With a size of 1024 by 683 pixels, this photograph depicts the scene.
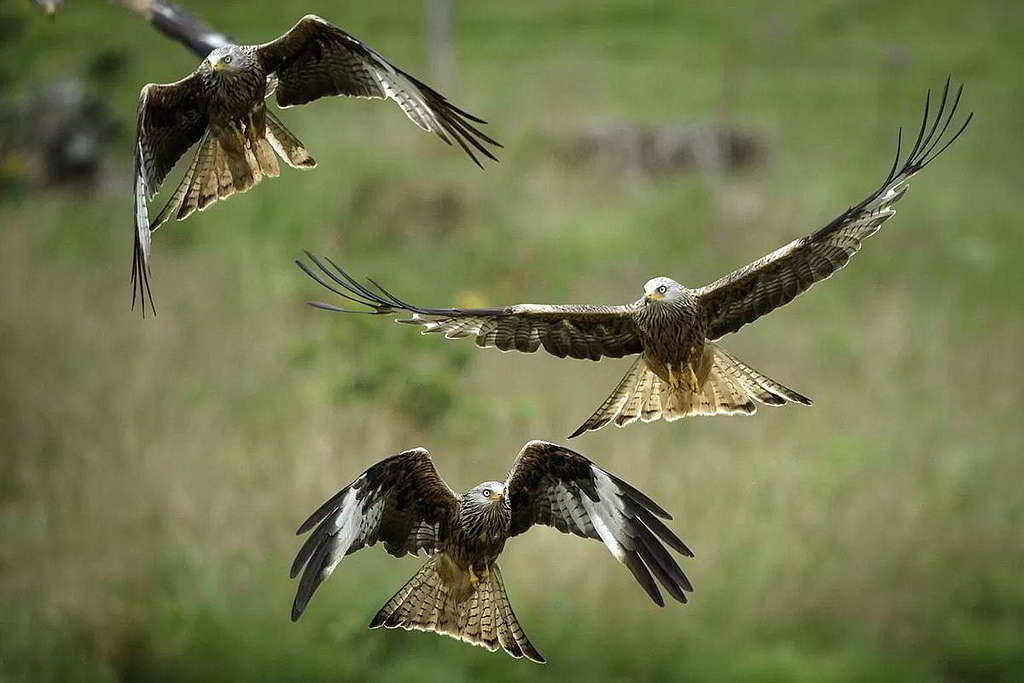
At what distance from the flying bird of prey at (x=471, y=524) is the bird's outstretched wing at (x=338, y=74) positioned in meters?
0.95

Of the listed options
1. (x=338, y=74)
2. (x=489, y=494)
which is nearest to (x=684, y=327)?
(x=489, y=494)

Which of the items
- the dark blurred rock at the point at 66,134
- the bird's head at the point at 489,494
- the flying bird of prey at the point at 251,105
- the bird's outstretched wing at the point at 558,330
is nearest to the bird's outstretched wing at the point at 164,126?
the flying bird of prey at the point at 251,105

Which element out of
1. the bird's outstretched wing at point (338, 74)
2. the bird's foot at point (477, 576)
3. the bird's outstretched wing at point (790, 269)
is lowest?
the bird's foot at point (477, 576)

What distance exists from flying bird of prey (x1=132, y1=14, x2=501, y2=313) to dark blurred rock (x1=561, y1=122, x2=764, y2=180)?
15221 mm

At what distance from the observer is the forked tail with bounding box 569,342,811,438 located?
3.73m

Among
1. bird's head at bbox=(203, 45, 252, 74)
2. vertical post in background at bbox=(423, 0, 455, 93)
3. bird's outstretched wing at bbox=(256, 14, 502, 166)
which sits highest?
vertical post in background at bbox=(423, 0, 455, 93)

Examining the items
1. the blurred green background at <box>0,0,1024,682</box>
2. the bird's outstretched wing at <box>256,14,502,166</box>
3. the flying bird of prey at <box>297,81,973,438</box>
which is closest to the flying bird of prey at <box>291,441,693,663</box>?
A: the flying bird of prey at <box>297,81,973,438</box>

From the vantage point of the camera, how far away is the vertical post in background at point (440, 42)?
70.9ft

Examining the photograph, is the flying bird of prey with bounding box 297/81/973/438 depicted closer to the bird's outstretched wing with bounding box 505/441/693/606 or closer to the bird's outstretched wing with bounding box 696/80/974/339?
the bird's outstretched wing with bounding box 696/80/974/339

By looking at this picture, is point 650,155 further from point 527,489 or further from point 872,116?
point 527,489

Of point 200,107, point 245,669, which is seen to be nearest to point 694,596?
point 245,669

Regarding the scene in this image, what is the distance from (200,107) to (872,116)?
20.0 meters

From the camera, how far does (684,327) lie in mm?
3762

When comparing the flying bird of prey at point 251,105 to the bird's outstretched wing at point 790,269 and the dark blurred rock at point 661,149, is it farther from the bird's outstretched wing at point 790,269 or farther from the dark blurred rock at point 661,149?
the dark blurred rock at point 661,149
